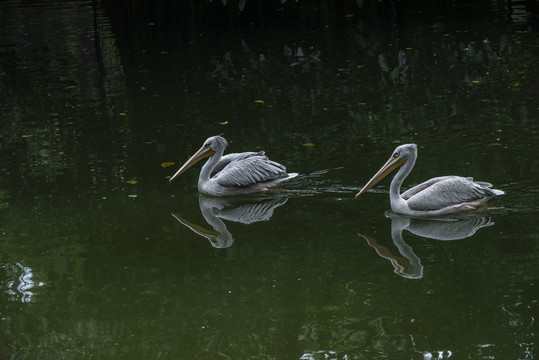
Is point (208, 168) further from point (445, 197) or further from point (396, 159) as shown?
point (445, 197)

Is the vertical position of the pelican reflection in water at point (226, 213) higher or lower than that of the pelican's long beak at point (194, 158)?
lower

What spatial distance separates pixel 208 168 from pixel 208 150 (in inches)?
8.7

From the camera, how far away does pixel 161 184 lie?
26.1ft

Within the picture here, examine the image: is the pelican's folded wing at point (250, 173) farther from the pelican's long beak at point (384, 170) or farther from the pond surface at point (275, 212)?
the pelican's long beak at point (384, 170)

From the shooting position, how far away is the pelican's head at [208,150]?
801 centimetres

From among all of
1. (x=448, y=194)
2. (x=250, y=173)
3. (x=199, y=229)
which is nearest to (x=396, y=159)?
(x=448, y=194)

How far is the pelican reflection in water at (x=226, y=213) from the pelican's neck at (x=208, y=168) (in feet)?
0.49

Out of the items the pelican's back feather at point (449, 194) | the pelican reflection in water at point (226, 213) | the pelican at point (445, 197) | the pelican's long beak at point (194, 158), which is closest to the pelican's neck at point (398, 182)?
the pelican at point (445, 197)

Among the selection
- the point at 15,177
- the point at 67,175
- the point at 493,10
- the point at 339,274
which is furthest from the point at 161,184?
the point at 493,10

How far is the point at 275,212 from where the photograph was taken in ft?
23.4

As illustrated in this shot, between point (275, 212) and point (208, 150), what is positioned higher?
point (208, 150)

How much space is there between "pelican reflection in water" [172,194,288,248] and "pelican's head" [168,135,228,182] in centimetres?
39

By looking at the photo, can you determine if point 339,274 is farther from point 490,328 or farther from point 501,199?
point 501,199

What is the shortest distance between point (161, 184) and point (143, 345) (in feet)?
10.5
